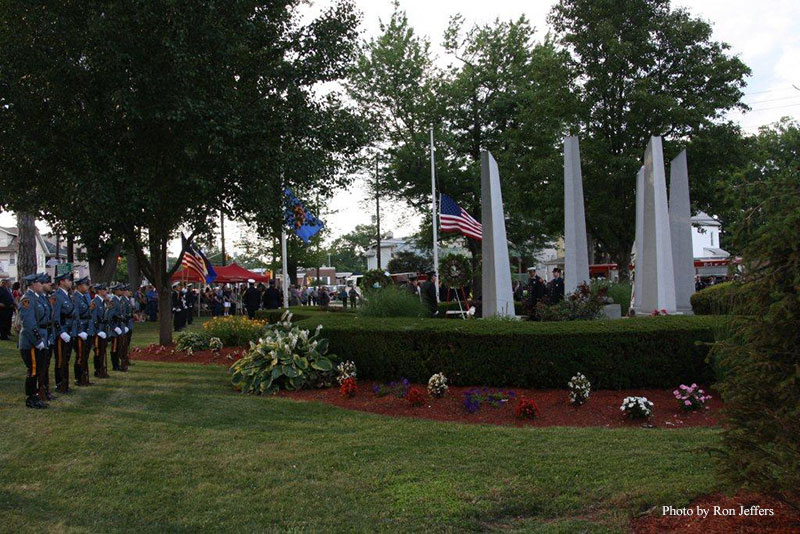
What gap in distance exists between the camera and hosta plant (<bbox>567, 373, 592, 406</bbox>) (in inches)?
338

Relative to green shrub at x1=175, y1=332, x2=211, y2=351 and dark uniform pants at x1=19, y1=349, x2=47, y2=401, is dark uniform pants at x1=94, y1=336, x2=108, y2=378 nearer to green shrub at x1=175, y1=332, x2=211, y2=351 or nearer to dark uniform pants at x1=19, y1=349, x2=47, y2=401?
dark uniform pants at x1=19, y1=349, x2=47, y2=401

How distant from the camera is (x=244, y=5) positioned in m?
13.4

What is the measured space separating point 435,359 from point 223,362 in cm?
645

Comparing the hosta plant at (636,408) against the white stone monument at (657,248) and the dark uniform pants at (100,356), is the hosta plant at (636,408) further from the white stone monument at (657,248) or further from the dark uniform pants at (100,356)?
the dark uniform pants at (100,356)

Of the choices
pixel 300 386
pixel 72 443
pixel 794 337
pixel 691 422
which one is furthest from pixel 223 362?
pixel 794 337

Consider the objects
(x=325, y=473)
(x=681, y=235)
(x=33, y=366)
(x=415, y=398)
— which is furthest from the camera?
(x=681, y=235)

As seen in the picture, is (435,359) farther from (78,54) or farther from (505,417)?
(78,54)

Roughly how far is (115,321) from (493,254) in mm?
7892

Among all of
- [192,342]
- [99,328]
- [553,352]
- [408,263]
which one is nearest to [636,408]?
[553,352]

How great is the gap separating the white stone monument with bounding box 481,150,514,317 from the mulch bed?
4.55 metres

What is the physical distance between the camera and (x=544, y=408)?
8.63m

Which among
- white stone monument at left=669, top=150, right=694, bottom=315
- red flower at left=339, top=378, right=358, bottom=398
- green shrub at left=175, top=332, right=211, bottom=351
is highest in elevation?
white stone monument at left=669, top=150, right=694, bottom=315

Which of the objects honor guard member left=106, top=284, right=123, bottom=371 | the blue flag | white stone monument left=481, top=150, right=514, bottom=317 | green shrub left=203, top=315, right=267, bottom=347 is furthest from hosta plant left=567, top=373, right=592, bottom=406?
green shrub left=203, top=315, right=267, bottom=347

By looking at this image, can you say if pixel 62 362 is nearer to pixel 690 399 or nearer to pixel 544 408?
pixel 544 408
